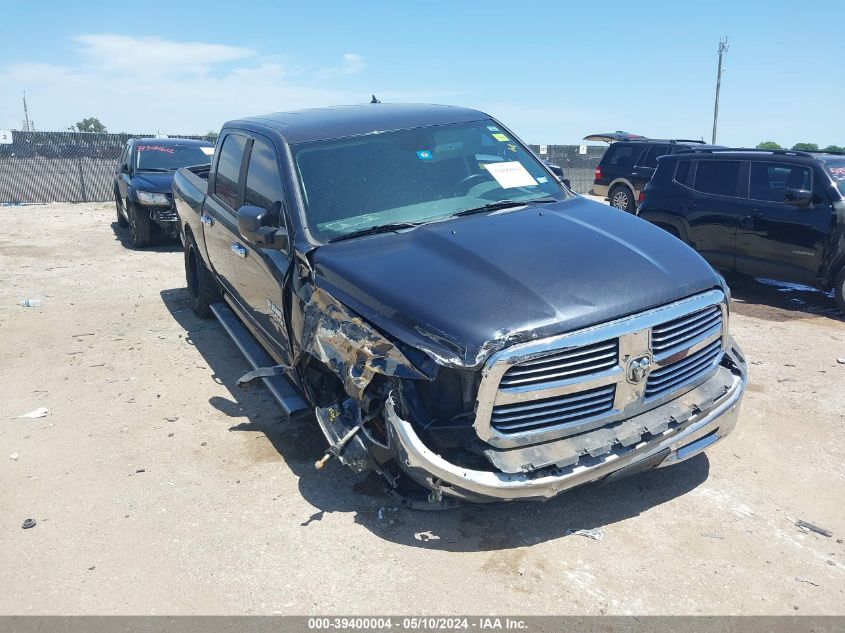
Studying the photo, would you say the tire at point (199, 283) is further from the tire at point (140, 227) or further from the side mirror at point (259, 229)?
the tire at point (140, 227)

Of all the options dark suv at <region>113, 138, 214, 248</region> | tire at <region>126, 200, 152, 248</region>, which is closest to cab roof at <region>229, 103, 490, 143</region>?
dark suv at <region>113, 138, 214, 248</region>

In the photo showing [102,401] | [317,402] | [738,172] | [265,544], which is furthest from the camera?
[738,172]

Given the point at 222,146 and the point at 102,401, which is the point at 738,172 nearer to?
the point at 222,146

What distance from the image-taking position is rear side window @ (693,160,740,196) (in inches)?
349

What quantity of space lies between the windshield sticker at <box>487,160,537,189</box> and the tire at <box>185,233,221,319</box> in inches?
128

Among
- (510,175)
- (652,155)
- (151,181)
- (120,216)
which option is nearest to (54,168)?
(120,216)

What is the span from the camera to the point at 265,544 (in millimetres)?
3602

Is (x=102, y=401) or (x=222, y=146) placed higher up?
(x=222, y=146)

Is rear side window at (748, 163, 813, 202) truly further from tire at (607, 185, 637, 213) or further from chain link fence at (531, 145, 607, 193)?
chain link fence at (531, 145, 607, 193)

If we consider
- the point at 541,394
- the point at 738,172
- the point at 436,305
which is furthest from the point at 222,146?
the point at 738,172

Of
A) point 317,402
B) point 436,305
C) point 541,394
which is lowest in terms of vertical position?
point 317,402

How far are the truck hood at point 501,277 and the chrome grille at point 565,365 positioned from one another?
115 mm

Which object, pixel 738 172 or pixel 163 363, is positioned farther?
pixel 738 172

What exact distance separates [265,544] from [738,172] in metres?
7.60
